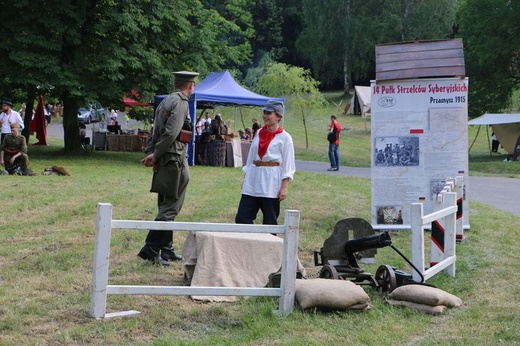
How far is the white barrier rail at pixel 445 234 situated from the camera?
23.8 feet

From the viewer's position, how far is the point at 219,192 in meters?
16.6

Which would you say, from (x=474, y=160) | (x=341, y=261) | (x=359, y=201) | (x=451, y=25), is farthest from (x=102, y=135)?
(x=451, y=25)

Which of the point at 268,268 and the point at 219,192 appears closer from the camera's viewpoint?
the point at 268,268

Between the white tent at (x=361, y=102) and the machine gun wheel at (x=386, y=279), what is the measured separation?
49.8 meters

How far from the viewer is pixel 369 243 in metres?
7.32

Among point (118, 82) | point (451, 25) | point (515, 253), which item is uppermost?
point (451, 25)

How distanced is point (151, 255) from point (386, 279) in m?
2.68

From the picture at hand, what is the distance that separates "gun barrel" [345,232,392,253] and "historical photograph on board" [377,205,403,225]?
13.5 ft

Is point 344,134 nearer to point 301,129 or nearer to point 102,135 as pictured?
point 301,129

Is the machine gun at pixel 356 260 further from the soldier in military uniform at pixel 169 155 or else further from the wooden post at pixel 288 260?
the soldier in military uniform at pixel 169 155

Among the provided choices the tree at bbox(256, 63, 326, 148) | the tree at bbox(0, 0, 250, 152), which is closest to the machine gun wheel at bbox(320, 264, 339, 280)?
the tree at bbox(0, 0, 250, 152)

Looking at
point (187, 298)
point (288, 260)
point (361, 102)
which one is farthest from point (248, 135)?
point (361, 102)

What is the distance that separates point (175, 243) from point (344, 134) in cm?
4308

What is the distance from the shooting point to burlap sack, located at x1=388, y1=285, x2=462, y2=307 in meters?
6.58
